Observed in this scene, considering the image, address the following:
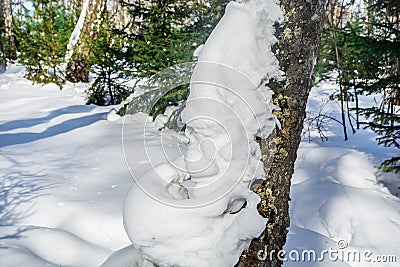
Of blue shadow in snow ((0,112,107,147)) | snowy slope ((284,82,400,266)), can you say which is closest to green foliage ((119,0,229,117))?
blue shadow in snow ((0,112,107,147))

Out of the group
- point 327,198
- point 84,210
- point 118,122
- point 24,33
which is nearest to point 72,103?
point 118,122

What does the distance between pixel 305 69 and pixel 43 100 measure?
7583 millimetres

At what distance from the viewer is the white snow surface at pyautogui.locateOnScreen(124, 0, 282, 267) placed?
1.22 metres

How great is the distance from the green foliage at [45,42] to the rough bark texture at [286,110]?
8778 mm

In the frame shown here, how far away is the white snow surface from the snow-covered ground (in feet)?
0.92

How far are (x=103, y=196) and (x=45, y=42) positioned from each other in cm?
750

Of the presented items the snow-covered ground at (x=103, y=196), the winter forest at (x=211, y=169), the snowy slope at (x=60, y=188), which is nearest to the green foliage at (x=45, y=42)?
the snowy slope at (x=60, y=188)

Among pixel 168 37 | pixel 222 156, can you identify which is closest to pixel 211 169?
pixel 222 156

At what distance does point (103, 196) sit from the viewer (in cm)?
309

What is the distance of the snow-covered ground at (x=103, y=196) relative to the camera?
7.34 feet

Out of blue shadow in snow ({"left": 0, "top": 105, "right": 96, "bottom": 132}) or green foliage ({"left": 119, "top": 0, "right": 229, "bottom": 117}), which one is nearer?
green foliage ({"left": 119, "top": 0, "right": 229, "bottom": 117})

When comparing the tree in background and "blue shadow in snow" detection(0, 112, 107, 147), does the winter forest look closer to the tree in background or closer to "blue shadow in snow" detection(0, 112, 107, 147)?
"blue shadow in snow" detection(0, 112, 107, 147)

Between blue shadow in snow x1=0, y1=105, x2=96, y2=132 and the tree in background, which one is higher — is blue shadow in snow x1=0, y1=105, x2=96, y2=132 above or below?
below

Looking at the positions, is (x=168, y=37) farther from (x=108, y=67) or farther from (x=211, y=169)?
(x=211, y=169)
